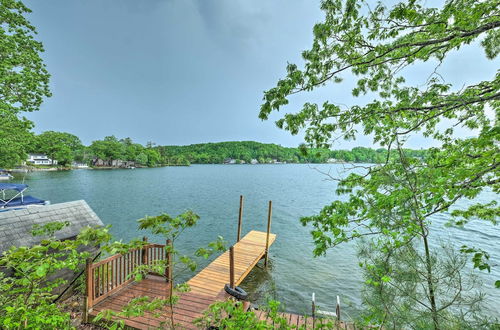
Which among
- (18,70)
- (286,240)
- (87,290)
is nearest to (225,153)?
(286,240)

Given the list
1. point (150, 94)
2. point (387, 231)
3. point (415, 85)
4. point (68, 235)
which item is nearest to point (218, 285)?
point (68, 235)

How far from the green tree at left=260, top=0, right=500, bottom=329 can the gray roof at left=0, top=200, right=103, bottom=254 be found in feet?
21.2

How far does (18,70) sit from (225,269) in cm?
1197

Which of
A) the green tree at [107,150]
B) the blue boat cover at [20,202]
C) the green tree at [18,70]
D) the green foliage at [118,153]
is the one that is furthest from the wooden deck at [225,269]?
the green foliage at [118,153]

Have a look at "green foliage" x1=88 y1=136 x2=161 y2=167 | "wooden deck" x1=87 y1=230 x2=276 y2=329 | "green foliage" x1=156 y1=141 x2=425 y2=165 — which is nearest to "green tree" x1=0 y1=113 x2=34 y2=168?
"wooden deck" x1=87 y1=230 x2=276 y2=329

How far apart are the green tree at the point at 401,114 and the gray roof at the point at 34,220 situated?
6.47m

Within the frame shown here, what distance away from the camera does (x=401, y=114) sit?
290 centimetres

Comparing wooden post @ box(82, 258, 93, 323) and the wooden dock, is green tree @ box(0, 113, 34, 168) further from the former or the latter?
wooden post @ box(82, 258, 93, 323)

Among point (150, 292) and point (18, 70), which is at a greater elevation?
point (18, 70)

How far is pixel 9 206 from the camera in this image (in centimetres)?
1437

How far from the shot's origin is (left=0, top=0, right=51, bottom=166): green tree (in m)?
8.25

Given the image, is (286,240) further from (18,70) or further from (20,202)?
(20,202)

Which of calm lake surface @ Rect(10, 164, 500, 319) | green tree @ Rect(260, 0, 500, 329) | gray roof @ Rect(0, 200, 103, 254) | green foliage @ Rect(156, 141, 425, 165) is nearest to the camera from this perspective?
green tree @ Rect(260, 0, 500, 329)

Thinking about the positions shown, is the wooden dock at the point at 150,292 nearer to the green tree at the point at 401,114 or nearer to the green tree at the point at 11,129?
the green tree at the point at 401,114
